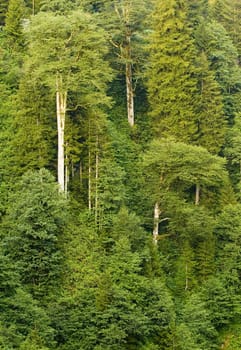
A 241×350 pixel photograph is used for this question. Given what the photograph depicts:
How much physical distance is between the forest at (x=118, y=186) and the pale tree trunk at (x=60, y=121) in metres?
0.07

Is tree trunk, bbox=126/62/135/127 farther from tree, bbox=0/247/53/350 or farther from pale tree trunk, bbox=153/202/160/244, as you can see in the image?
tree, bbox=0/247/53/350

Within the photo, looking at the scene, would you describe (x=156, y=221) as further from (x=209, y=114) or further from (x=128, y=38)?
(x=128, y=38)

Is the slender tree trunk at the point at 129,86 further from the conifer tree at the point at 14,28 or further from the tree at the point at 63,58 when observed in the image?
the tree at the point at 63,58

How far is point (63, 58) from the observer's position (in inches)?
1224

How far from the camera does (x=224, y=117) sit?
39.4 meters

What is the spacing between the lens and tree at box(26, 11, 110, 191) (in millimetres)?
30875

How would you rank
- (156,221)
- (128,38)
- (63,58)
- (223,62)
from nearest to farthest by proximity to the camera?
(63,58) < (156,221) < (128,38) < (223,62)

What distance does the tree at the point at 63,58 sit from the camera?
30875 mm

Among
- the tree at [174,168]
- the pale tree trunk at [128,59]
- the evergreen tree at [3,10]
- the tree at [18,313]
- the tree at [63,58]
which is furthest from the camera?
the evergreen tree at [3,10]

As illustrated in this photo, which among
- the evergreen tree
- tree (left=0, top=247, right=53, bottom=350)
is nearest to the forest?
tree (left=0, top=247, right=53, bottom=350)

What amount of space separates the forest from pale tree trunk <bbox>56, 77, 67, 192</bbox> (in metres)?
0.07

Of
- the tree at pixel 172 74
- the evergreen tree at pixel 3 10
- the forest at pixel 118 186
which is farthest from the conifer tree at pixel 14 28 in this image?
the tree at pixel 172 74

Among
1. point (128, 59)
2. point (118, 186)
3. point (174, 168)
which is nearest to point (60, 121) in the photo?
point (118, 186)

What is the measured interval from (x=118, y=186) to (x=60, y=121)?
467cm
